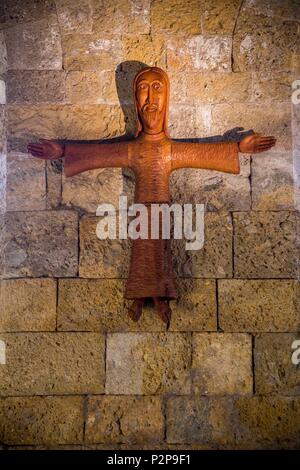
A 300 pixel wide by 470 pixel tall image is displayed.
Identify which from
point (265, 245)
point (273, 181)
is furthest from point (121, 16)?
point (265, 245)

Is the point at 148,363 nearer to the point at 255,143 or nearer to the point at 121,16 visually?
the point at 255,143

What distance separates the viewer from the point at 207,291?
3.61m

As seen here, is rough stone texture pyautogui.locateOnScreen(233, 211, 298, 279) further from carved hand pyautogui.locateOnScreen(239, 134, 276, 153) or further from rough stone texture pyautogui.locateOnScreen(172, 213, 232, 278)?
carved hand pyautogui.locateOnScreen(239, 134, 276, 153)

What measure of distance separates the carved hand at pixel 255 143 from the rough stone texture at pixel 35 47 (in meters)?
1.21

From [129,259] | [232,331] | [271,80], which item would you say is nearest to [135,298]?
[129,259]

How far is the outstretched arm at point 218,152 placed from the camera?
139 inches

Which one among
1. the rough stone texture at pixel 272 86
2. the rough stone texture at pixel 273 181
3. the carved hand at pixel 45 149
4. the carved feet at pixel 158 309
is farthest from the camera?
the rough stone texture at pixel 272 86

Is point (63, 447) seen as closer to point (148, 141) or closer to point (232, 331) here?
point (232, 331)

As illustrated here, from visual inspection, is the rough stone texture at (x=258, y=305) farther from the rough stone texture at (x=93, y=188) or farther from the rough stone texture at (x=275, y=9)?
the rough stone texture at (x=275, y=9)

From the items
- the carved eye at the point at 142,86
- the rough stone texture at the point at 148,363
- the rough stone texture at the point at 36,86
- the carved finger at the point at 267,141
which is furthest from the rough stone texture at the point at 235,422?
the rough stone texture at the point at 36,86

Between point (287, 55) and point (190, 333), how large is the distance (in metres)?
1.75

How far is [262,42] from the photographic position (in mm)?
3840

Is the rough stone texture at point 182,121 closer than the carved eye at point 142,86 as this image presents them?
No

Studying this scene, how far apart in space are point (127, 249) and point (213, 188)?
615 mm
